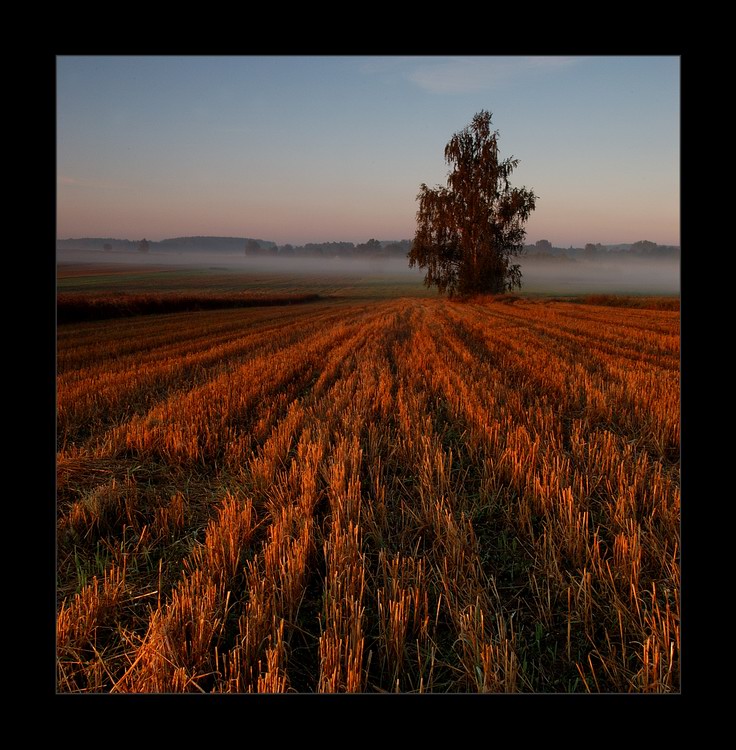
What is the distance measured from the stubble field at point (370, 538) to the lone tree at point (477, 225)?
19.4 m

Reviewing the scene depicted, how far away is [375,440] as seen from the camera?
454 cm

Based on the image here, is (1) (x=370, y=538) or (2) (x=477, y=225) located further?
(2) (x=477, y=225)

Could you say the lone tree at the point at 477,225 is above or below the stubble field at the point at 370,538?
above

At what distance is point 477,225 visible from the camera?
2492 cm

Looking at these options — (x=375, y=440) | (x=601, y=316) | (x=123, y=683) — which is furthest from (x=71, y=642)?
(x=601, y=316)

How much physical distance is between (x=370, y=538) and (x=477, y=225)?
24.6 metres

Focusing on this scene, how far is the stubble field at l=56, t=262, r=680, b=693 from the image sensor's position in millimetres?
1862

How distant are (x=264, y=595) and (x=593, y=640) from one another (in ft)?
4.90

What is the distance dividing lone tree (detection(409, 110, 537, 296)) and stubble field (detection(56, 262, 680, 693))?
19445mm

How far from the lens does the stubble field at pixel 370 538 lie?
186cm

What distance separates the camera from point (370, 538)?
2.88 m

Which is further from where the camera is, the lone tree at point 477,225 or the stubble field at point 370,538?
the lone tree at point 477,225

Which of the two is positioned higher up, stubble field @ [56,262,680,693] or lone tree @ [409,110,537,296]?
lone tree @ [409,110,537,296]

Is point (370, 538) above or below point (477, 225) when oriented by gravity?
below
